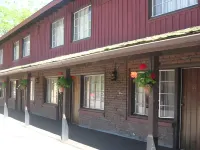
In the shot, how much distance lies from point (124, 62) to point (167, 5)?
2.60m

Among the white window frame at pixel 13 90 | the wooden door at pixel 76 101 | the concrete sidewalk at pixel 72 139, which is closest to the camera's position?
the concrete sidewalk at pixel 72 139

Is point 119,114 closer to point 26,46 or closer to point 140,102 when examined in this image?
point 140,102

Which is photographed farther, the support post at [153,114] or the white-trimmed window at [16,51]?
the white-trimmed window at [16,51]

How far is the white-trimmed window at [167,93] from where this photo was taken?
898 centimetres

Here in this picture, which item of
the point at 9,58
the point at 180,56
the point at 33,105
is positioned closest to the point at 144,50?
the point at 180,56

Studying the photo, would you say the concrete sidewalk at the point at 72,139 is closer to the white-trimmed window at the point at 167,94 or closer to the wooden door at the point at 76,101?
the wooden door at the point at 76,101

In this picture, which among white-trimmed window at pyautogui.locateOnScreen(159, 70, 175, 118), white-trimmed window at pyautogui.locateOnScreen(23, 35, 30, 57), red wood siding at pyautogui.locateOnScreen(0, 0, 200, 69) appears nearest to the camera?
red wood siding at pyautogui.locateOnScreen(0, 0, 200, 69)

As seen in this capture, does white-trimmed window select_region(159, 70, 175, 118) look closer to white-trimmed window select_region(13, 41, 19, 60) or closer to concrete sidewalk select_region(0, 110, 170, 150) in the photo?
concrete sidewalk select_region(0, 110, 170, 150)

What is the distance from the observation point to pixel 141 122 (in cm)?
973

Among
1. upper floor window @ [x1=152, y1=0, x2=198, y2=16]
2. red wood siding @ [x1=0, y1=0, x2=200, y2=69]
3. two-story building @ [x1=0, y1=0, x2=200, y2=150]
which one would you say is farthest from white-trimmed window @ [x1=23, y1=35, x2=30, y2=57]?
upper floor window @ [x1=152, y1=0, x2=198, y2=16]

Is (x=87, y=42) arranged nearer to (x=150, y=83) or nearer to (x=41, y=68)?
(x=41, y=68)

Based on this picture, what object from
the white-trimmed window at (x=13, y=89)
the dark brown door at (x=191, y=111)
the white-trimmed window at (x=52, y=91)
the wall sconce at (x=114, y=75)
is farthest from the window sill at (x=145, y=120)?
the white-trimmed window at (x=13, y=89)

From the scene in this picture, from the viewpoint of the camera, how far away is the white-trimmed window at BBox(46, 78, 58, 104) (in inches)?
658

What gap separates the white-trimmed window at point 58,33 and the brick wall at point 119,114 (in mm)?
3437
